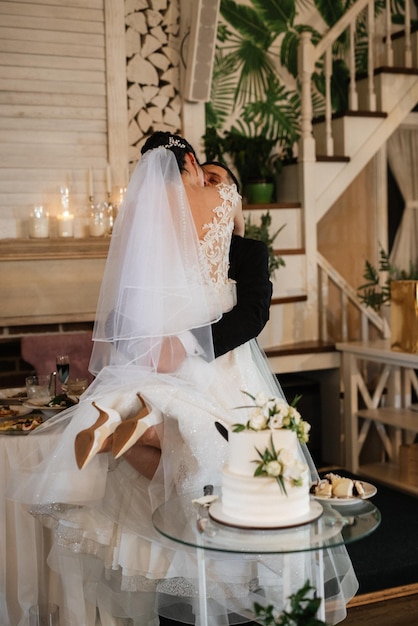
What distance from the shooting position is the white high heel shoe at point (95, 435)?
254 cm

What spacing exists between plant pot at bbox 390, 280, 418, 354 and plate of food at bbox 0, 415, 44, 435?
256cm

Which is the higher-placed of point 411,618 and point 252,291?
point 252,291

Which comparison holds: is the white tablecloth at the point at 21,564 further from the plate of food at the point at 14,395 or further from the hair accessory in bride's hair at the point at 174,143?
the hair accessory in bride's hair at the point at 174,143

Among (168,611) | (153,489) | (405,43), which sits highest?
(405,43)

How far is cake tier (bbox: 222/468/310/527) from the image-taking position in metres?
2.15

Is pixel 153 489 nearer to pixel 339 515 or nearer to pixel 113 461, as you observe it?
pixel 113 461

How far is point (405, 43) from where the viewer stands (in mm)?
6316

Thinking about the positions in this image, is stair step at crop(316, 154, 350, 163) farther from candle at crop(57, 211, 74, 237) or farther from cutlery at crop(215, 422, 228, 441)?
cutlery at crop(215, 422, 228, 441)

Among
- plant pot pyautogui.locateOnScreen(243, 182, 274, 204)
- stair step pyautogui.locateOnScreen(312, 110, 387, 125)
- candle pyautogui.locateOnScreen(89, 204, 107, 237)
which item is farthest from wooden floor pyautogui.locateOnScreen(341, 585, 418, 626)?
stair step pyautogui.locateOnScreen(312, 110, 387, 125)

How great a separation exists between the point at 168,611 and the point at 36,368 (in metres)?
2.10

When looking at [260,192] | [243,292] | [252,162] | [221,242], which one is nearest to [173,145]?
[221,242]

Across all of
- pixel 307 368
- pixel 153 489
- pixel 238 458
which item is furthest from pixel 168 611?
pixel 307 368

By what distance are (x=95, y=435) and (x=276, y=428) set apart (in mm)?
619

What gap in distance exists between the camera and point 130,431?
2.61 metres
